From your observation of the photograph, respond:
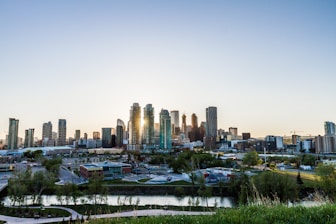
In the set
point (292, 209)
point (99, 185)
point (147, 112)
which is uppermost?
point (147, 112)

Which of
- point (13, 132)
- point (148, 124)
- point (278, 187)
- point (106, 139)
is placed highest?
point (148, 124)

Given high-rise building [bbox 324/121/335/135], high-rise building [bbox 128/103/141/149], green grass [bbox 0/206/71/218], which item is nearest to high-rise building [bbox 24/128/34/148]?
high-rise building [bbox 128/103/141/149]

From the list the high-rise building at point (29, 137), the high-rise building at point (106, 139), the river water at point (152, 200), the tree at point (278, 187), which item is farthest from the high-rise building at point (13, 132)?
the tree at point (278, 187)

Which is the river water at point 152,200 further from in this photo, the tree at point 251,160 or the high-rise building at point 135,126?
the high-rise building at point 135,126

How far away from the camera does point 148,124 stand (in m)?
192

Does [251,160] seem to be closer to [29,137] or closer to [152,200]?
[152,200]

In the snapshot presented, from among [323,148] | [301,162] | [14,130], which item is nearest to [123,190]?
[301,162]

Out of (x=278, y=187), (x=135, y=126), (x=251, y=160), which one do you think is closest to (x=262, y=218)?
(x=278, y=187)

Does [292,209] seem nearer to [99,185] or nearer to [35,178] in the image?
[99,185]

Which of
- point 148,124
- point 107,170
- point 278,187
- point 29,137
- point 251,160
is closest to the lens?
point 278,187

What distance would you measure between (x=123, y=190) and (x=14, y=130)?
13308 cm

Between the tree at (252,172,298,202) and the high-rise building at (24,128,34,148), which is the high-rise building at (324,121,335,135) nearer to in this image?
the tree at (252,172,298,202)

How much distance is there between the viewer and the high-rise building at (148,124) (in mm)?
191625

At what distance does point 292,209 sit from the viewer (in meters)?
5.93
